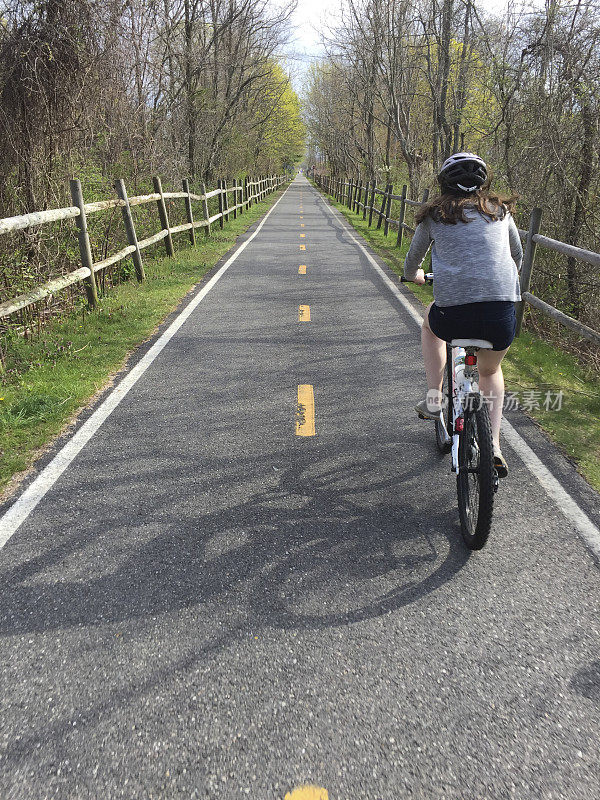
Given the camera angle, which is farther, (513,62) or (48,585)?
(513,62)

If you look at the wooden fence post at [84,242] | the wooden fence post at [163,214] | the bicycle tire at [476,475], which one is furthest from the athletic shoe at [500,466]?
the wooden fence post at [163,214]

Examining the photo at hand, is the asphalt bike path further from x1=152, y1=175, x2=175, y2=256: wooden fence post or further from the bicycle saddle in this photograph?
x1=152, y1=175, x2=175, y2=256: wooden fence post

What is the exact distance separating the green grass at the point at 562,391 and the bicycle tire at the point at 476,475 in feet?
4.40

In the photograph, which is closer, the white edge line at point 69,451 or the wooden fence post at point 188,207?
the white edge line at point 69,451

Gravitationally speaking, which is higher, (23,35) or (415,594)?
(23,35)

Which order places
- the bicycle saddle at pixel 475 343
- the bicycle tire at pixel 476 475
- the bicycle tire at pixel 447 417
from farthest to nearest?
the bicycle tire at pixel 447 417 < the bicycle saddle at pixel 475 343 < the bicycle tire at pixel 476 475

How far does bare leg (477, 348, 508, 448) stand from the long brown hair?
2.62ft

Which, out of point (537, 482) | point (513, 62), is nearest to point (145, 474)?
point (537, 482)

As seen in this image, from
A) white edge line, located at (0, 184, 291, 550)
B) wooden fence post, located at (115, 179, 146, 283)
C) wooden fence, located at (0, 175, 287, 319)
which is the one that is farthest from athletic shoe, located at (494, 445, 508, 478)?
wooden fence post, located at (115, 179, 146, 283)

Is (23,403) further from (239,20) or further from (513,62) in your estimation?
(239,20)

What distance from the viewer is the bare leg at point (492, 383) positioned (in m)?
3.41

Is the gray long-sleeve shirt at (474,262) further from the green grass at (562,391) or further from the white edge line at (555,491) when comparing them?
the green grass at (562,391)

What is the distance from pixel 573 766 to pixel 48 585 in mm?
2545

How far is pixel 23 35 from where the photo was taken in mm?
7555
